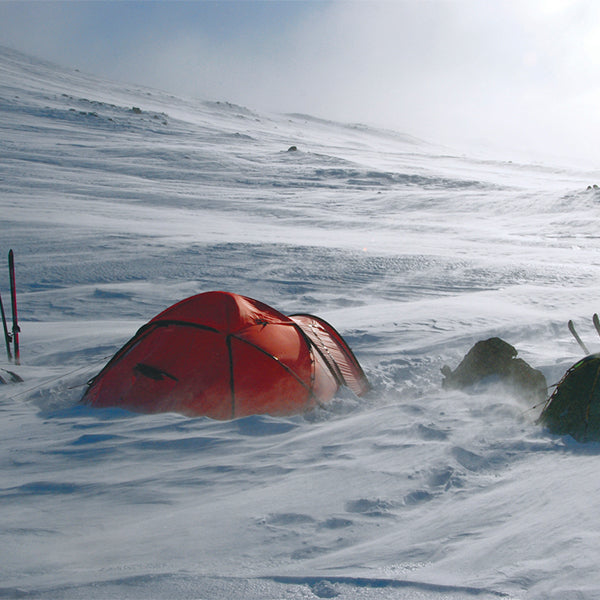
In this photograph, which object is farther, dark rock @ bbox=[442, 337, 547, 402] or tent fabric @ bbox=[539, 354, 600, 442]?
dark rock @ bbox=[442, 337, 547, 402]

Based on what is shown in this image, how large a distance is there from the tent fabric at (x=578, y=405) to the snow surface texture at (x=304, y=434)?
10 centimetres

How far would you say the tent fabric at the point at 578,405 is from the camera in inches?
129

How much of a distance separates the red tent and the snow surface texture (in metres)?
0.19

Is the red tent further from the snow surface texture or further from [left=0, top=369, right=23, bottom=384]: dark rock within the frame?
[left=0, top=369, right=23, bottom=384]: dark rock

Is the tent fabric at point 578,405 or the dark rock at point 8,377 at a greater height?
the tent fabric at point 578,405

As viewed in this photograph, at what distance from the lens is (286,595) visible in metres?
2.03

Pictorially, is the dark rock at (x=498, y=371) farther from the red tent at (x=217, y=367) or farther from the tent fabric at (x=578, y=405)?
the red tent at (x=217, y=367)

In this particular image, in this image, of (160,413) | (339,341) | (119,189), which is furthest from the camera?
(119,189)

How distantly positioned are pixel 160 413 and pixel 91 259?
565 cm

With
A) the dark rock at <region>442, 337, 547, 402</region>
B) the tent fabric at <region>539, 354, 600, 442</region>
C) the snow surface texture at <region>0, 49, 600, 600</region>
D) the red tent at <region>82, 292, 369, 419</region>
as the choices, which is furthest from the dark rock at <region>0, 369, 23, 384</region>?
the tent fabric at <region>539, 354, 600, 442</region>

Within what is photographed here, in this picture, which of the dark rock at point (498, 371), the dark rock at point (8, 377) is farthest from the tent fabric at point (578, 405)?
the dark rock at point (8, 377)

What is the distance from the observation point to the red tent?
12.7 feet

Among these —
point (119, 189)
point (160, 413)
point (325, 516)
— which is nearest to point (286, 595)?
point (325, 516)

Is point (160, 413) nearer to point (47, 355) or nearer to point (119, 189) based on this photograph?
point (47, 355)
